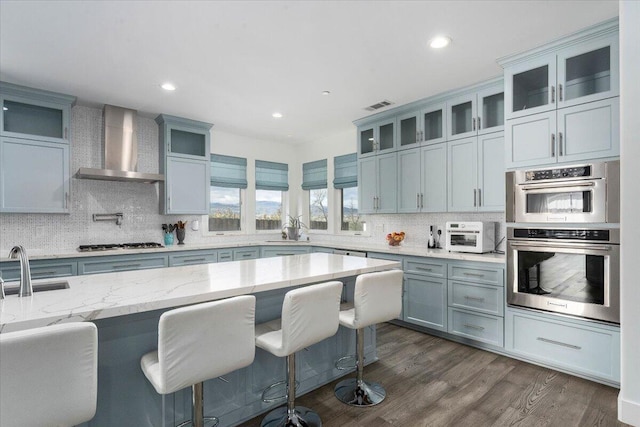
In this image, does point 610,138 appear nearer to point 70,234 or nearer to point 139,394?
point 139,394

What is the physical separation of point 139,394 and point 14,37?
9.22 feet

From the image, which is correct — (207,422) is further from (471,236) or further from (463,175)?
(463,175)

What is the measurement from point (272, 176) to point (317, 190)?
2.78 ft

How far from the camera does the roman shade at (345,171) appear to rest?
17.1ft

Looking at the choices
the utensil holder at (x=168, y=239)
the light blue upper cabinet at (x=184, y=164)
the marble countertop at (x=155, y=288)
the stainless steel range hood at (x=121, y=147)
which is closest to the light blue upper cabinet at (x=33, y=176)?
the stainless steel range hood at (x=121, y=147)

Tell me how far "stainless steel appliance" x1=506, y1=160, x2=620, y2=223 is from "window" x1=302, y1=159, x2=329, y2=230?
10.5 feet

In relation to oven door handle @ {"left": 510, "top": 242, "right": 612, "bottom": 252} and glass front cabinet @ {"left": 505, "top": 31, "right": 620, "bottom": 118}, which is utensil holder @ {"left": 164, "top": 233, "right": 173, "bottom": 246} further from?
glass front cabinet @ {"left": 505, "top": 31, "right": 620, "bottom": 118}

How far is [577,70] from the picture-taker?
2.83 meters

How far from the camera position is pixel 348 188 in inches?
217

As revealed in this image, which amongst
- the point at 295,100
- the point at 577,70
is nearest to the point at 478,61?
the point at 577,70

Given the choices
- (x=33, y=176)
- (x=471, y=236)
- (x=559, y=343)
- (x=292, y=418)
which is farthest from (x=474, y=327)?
(x=33, y=176)

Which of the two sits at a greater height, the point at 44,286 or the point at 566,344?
the point at 44,286

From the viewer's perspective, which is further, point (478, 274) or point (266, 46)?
point (478, 274)

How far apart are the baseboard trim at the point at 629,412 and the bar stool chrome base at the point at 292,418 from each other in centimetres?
158
